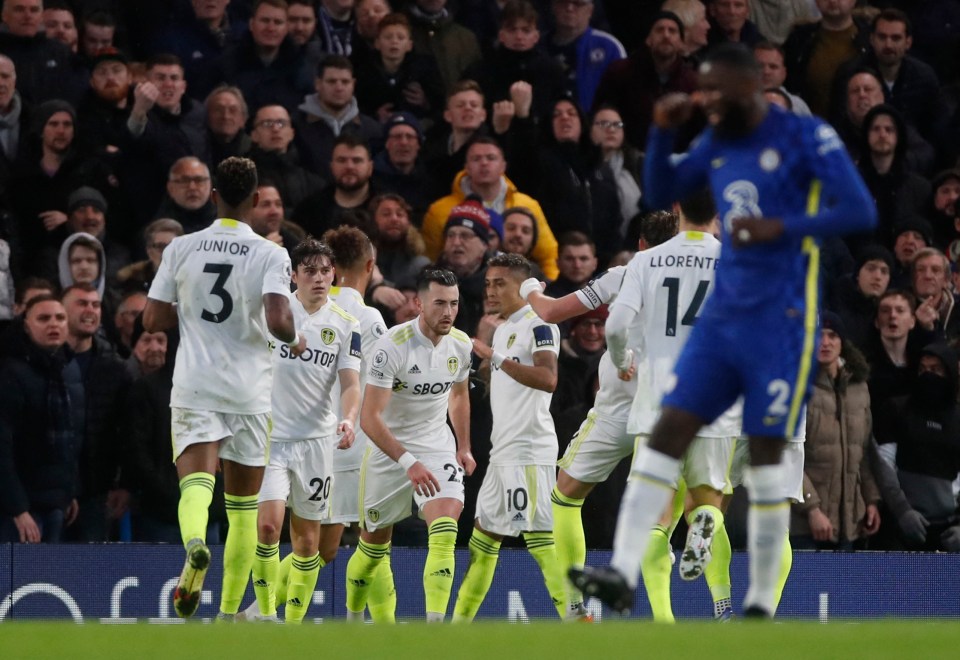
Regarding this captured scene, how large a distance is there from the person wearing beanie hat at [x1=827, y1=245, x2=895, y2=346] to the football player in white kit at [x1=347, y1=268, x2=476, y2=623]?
4307mm

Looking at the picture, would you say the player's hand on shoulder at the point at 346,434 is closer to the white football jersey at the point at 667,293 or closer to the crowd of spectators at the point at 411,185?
the white football jersey at the point at 667,293

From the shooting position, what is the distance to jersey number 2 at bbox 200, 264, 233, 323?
9.42 meters

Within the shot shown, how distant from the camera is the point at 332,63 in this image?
14289 mm

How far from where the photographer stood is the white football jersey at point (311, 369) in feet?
36.1

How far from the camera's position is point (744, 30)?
16.8 meters

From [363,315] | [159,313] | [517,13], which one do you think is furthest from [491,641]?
[517,13]

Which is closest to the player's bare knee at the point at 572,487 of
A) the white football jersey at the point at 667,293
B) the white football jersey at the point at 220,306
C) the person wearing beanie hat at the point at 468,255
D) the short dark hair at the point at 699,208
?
the white football jersey at the point at 667,293

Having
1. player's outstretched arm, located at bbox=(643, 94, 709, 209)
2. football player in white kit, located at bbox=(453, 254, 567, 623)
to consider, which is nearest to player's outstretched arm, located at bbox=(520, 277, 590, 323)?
football player in white kit, located at bbox=(453, 254, 567, 623)

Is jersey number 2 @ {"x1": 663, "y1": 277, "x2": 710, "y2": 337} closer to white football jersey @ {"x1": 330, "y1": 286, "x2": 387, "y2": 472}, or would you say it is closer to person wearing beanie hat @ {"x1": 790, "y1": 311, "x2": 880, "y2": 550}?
white football jersey @ {"x1": 330, "y1": 286, "x2": 387, "y2": 472}

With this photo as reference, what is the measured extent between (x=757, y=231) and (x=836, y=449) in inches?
273

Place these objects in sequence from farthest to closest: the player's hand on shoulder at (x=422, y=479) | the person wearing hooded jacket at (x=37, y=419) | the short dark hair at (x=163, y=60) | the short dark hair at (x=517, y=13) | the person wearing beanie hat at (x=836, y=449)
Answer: the short dark hair at (x=517, y=13) < the short dark hair at (x=163, y=60) < the person wearing beanie hat at (x=836, y=449) < the person wearing hooded jacket at (x=37, y=419) < the player's hand on shoulder at (x=422, y=479)

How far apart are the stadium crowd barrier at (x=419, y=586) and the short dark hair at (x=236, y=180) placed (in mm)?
3508

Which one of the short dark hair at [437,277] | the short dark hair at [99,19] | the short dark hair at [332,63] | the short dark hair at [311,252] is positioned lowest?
the short dark hair at [437,277]

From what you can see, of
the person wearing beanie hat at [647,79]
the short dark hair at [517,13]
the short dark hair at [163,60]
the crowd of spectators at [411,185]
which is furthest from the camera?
the person wearing beanie hat at [647,79]
